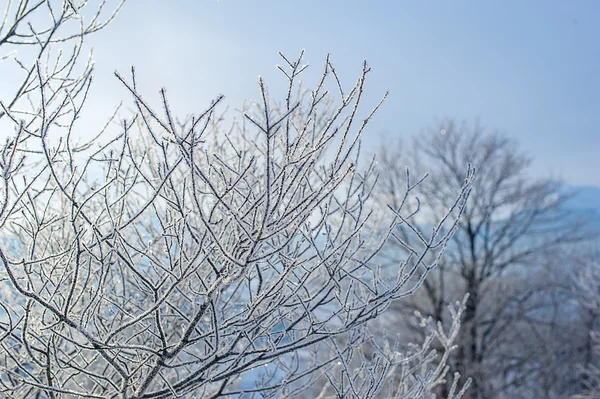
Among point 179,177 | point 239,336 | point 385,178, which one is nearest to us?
point 239,336

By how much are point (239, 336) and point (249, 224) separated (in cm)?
45

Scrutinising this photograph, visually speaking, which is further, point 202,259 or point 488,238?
point 488,238

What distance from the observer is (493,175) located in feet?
43.7

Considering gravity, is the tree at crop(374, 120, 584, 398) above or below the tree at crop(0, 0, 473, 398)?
above

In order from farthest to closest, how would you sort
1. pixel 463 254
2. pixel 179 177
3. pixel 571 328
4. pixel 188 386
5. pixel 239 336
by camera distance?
pixel 571 328
pixel 463 254
pixel 179 177
pixel 188 386
pixel 239 336

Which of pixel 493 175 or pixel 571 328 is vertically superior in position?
pixel 493 175

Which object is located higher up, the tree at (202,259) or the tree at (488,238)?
the tree at (488,238)

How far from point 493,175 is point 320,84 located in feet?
42.0

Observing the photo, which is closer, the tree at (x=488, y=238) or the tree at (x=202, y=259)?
the tree at (x=202, y=259)

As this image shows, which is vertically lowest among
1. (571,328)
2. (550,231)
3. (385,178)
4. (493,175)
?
(571,328)

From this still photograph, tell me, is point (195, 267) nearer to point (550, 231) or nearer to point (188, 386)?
point (188, 386)

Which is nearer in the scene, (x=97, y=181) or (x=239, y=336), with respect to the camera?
(x=239, y=336)

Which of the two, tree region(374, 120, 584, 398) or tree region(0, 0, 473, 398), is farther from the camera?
tree region(374, 120, 584, 398)

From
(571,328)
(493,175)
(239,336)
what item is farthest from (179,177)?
(571,328)
